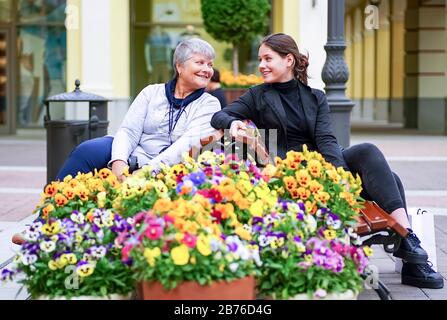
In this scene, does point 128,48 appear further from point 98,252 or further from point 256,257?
point 256,257

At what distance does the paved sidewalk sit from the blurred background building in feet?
5.01

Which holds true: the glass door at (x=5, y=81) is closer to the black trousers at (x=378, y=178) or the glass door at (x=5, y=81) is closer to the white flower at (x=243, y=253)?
the black trousers at (x=378, y=178)

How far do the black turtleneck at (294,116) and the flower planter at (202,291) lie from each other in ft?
5.66

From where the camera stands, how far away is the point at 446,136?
70.5 ft

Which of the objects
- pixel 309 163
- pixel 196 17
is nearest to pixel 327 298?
pixel 309 163

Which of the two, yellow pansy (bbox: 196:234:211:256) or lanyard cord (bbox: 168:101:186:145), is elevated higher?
lanyard cord (bbox: 168:101:186:145)

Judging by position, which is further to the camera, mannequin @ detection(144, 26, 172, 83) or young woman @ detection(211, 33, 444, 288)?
mannequin @ detection(144, 26, 172, 83)

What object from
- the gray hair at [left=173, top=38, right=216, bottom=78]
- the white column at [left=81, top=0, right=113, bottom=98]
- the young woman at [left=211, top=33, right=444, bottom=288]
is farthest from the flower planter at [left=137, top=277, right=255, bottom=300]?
the white column at [left=81, top=0, right=113, bottom=98]

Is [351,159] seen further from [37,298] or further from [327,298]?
[37,298]

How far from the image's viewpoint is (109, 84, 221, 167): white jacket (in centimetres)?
510

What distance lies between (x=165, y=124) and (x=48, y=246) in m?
1.86

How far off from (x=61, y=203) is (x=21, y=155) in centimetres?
1106

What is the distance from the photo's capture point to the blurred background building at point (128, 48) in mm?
18156

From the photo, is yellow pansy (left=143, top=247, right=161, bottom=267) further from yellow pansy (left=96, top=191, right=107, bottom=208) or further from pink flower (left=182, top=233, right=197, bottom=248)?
yellow pansy (left=96, top=191, right=107, bottom=208)
